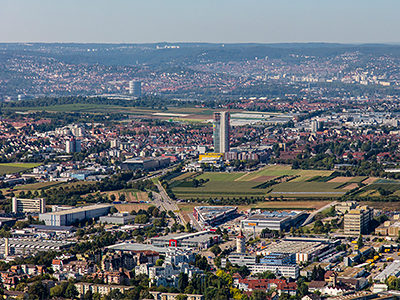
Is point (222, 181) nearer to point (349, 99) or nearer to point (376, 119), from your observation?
point (376, 119)

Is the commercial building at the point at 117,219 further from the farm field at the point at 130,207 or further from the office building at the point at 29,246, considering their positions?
the office building at the point at 29,246

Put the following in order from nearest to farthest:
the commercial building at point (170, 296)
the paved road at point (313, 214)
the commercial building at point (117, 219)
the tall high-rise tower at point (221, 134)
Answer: the commercial building at point (170, 296), the paved road at point (313, 214), the commercial building at point (117, 219), the tall high-rise tower at point (221, 134)

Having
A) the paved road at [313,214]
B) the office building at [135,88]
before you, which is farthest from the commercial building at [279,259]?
the office building at [135,88]

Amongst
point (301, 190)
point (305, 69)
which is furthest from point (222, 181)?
point (305, 69)

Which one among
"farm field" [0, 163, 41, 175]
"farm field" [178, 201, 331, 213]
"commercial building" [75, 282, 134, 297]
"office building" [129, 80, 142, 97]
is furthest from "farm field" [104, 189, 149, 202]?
"office building" [129, 80, 142, 97]

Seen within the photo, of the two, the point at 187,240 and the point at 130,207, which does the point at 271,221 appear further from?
the point at 130,207

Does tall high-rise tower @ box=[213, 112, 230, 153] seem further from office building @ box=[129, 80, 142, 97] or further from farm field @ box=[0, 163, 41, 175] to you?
office building @ box=[129, 80, 142, 97]
